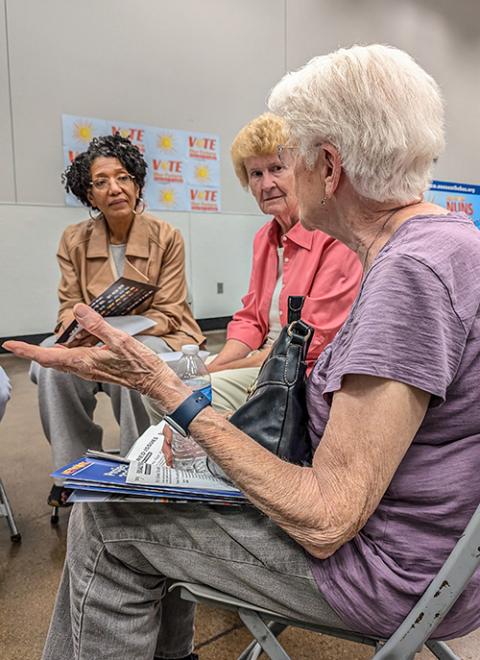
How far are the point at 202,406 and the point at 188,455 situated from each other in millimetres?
375

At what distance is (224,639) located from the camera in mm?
1412

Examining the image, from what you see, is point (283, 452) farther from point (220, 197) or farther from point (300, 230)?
point (220, 197)

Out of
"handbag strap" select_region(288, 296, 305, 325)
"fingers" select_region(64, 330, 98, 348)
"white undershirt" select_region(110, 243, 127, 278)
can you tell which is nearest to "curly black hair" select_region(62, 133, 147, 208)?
"white undershirt" select_region(110, 243, 127, 278)

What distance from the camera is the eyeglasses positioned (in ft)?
7.68

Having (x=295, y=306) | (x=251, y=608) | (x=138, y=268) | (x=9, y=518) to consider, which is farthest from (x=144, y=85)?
(x=251, y=608)

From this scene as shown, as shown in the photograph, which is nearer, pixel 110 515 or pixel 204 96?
pixel 110 515

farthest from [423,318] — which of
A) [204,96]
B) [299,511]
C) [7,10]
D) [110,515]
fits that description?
[204,96]

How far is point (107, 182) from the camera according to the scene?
2.34 metres

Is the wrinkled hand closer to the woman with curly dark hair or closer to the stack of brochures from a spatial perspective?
the stack of brochures

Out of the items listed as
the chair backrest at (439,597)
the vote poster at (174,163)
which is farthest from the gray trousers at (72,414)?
the vote poster at (174,163)

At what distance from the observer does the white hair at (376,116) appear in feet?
2.78

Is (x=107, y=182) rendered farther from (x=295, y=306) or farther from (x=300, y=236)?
(x=295, y=306)

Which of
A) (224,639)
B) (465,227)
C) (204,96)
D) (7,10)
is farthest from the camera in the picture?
(204,96)

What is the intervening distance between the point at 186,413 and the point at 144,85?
521 cm
